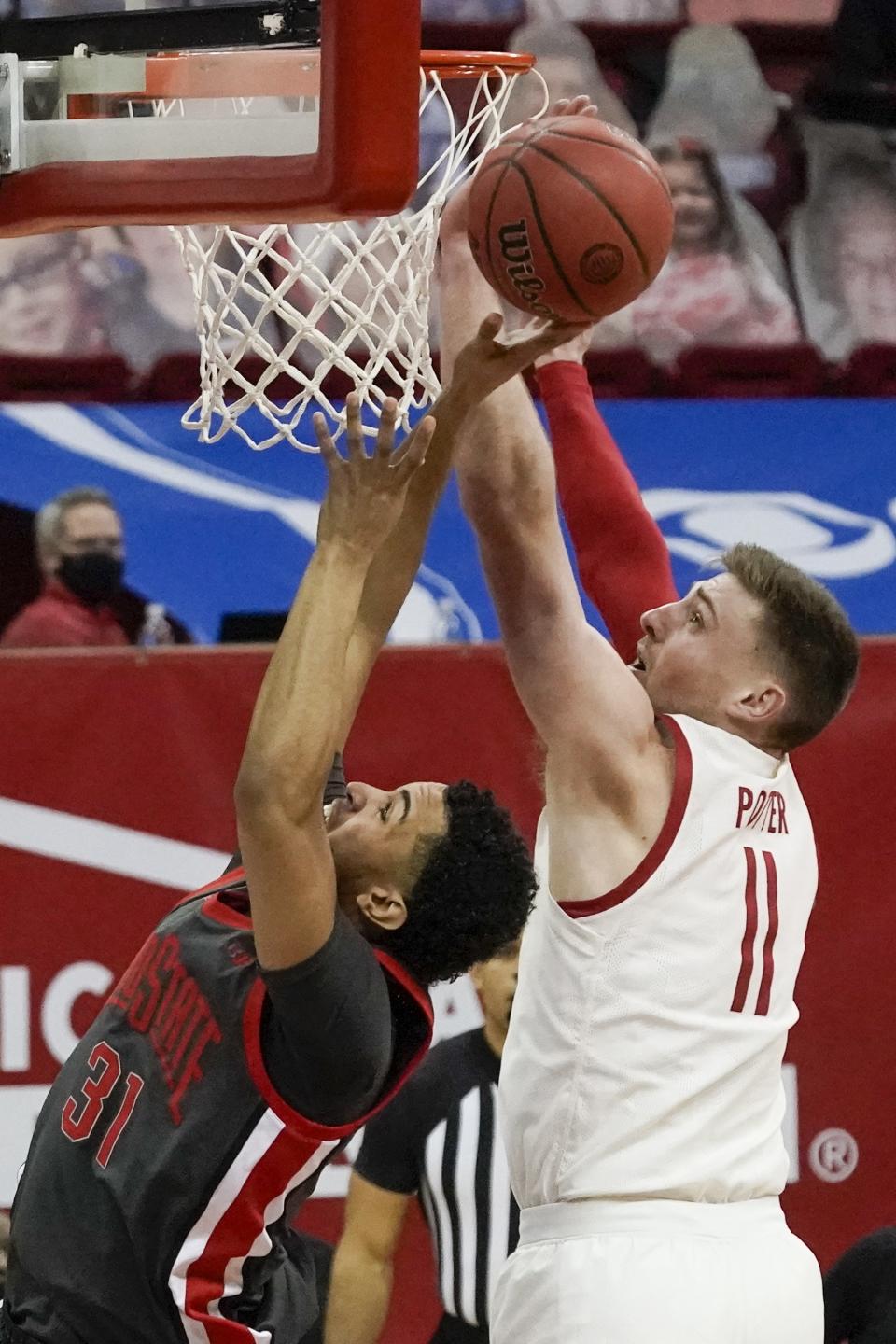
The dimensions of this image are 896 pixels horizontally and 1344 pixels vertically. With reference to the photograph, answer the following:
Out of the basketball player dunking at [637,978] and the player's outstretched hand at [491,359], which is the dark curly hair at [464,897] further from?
the player's outstretched hand at [491,359]

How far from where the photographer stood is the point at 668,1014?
9.82 ft

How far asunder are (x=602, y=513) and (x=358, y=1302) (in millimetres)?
2094

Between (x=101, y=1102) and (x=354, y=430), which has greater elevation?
(x=354, y=430)

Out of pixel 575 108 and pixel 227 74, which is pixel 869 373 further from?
pixel 227 74

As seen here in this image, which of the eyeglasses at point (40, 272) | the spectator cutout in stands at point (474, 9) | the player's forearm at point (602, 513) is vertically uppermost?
the spectator cutout in stands at point (474, 9)

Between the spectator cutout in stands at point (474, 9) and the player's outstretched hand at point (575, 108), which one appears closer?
the player's outstretched hand at point (575, 108)

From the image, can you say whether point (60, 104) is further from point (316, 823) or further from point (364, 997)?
point (364, 997)

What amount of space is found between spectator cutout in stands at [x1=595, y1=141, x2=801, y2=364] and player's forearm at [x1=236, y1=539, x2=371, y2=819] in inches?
202

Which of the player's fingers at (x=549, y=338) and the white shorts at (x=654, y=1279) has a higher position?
the player's fingers at (x=549, y=338)

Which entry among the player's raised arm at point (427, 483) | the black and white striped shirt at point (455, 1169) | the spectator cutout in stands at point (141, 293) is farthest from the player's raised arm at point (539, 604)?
the spectator cutout in stands at point (141, 293)

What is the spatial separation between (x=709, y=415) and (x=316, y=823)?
16.5 ft

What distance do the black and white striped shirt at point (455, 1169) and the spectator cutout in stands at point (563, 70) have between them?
4.18m

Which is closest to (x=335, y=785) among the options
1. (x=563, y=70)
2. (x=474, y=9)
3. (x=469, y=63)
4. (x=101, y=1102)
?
(x=101, y=1102)

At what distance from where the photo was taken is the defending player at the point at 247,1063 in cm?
275
